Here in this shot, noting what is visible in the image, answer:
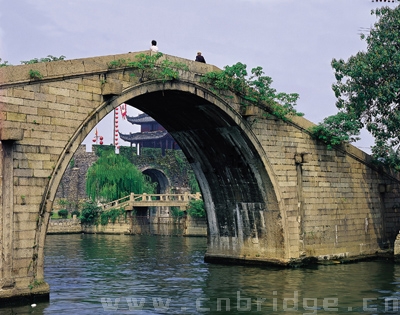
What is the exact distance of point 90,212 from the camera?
39.3m

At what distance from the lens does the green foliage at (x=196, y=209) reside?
1388 inches

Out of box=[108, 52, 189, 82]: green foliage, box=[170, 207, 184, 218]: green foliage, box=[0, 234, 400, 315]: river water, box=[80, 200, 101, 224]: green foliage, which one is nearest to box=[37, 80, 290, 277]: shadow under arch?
box=[108, 52, 189, 82]: green foliage

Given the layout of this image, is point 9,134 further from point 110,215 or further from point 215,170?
point 110,215

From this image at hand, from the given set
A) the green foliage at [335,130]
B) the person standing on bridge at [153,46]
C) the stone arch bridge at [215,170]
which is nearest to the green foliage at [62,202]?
the stone arch bridge at [215,170]

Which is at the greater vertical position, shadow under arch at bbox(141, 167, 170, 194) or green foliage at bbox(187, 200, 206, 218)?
shadow under arch at bbox(141, 167, 170, 194)

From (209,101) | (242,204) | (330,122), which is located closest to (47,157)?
(209,101)

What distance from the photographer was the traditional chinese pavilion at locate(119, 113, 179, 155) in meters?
57.1

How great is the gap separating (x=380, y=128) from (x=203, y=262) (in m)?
7.31

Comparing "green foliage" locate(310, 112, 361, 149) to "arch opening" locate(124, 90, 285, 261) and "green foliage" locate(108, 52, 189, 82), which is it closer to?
"arch opening" locate(124, 90, 285, 261)

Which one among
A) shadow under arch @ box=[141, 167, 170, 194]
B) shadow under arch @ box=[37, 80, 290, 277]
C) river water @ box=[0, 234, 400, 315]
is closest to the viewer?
river water @ box=[0, 234, 400, 315]

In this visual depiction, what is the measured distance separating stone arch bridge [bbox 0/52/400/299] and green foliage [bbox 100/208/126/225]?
714 inches

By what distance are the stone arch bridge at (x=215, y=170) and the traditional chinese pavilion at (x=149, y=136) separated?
34.7 metres

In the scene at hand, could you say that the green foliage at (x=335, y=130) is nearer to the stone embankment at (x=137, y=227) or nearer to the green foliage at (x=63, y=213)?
the stone embankment at (x=137, y=227)

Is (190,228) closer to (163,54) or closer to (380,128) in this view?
(380,128)
